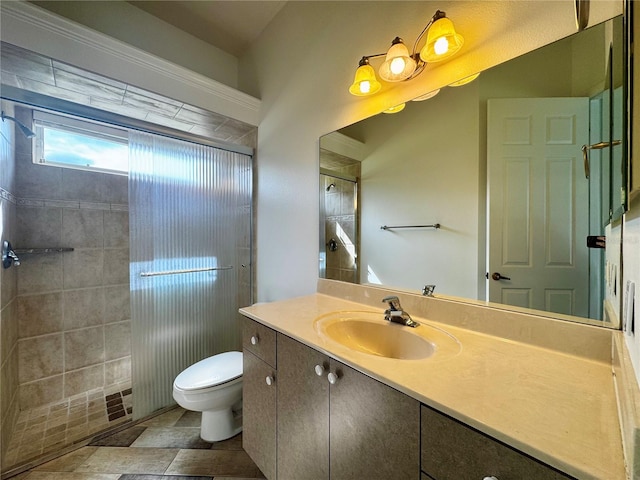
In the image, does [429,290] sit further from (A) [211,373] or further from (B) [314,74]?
(B) [314,74]

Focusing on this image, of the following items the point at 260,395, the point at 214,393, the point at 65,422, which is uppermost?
the point at 260,395

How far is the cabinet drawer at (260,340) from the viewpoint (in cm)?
109

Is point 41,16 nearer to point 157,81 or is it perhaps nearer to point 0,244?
point 157,81

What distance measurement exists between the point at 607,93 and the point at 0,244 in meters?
2.69

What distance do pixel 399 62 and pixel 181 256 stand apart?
1.70 m

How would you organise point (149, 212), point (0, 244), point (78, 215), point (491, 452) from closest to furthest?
point (491, 452) → point (0, 244) → point (149, 212) → point (78, 215)

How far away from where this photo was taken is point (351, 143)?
4.90 feet

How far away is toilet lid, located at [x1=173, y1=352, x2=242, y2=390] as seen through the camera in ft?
4.67

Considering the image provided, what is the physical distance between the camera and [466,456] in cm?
52

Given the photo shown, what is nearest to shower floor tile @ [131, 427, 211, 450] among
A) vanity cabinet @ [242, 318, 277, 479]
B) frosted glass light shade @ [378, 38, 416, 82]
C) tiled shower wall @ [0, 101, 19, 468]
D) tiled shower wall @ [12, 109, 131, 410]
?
vanity cabinet @ [242, 318, 277, 479]

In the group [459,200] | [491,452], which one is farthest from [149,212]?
[491,452]

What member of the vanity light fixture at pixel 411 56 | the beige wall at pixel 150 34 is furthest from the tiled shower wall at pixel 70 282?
the vanity light fixture at pixel 411 56

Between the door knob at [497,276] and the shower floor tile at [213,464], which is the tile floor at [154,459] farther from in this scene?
the door knob at [497,276]

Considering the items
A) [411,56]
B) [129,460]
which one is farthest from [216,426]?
[411,56]
